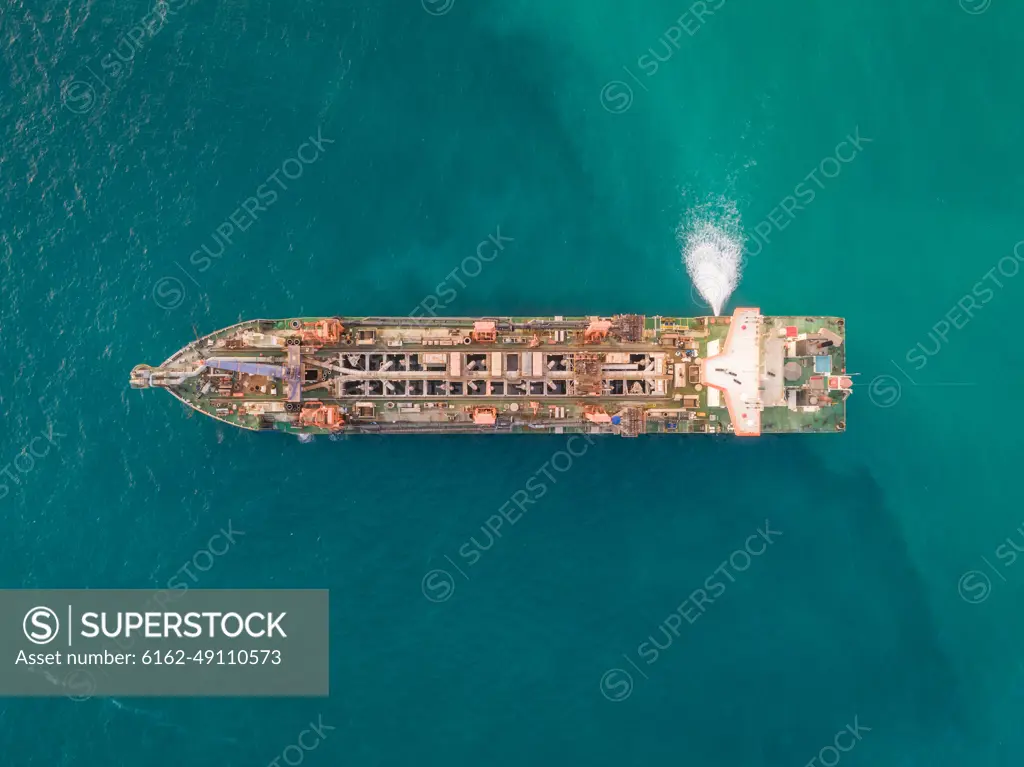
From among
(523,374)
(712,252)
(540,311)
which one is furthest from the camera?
(712,252)

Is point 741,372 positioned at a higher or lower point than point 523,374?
lower

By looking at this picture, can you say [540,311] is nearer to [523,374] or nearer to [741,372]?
[523,374]

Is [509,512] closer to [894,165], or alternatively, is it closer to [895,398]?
[895,398]

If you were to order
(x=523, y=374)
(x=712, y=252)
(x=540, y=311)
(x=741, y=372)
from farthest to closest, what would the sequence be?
1. (x=712, y=252)
2. (x=540, y=311)
3. (x=523, y=374)
4. (x=741, y=372)

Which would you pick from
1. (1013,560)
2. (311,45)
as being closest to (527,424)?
(311,45)

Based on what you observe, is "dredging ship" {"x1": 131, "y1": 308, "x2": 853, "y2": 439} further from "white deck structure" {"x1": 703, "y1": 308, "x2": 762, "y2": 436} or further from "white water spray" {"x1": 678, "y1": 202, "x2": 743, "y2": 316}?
"white water spray" {"x1": 678, "y1": 202, "x2": 743, "y2": 316}

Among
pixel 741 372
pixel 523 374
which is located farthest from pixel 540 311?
pixel 741 372

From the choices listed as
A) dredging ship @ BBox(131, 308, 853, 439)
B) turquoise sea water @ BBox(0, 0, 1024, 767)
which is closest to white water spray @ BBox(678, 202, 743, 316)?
turquoise sea water @ BBox(0, 0, 1024, 767)
